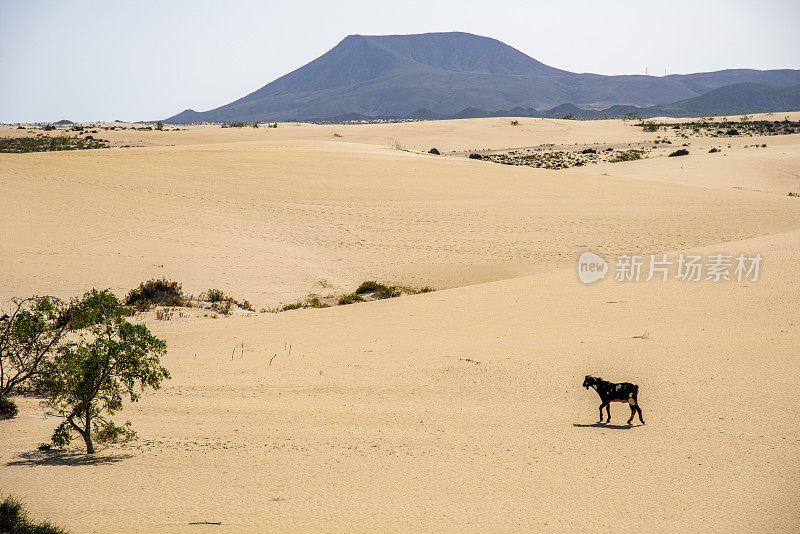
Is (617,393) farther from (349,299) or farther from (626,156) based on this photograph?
(626,156)

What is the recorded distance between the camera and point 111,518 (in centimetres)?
448

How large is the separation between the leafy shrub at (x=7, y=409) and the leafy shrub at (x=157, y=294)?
5.65 m

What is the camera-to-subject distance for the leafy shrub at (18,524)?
4152mm

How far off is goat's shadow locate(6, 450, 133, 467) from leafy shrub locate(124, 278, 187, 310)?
7.02 metres

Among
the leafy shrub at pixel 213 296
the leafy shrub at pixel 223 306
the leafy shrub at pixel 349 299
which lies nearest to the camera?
the leafy shrub at pixel 223 306

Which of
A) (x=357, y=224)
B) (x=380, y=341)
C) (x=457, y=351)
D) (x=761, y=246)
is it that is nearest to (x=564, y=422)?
(x=457, y=351)

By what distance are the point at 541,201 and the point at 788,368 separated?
19.4 metres

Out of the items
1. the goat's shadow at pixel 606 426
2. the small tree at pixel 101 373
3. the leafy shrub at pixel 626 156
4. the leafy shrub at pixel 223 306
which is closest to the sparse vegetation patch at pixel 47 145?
the leafy shrub at pixel 223 306

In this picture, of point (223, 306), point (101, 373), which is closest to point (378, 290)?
point (223, 306)

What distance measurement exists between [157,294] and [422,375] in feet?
25.7

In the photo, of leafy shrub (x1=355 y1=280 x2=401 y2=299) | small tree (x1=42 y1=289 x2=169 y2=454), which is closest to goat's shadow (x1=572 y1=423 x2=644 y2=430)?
small tree (x1=42 y1=289 x2=169 y2=454)

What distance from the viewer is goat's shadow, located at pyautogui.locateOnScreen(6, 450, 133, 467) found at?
5641 mm

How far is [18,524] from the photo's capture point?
4.20 m

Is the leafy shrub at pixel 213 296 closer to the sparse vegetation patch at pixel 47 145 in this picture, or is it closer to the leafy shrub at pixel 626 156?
the sparse vegetation patch at pixel 47 145
